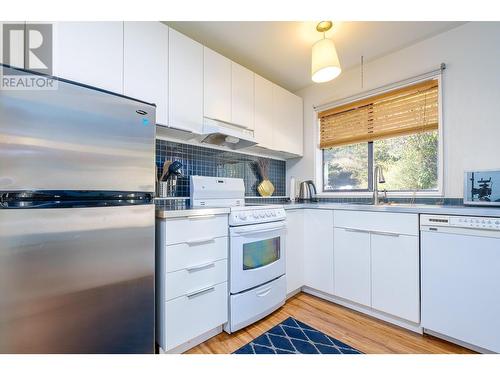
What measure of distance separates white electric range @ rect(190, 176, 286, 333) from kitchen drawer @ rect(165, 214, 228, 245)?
0.09 meters

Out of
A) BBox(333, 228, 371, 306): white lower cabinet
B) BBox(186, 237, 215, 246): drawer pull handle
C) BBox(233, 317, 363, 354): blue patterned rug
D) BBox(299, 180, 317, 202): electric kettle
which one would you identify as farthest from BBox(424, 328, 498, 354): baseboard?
BBox(186, 237, 215, 246): drawer pull handle

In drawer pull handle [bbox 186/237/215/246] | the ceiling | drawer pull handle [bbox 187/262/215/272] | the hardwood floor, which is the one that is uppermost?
the ceiling

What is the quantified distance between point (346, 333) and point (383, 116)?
6.74ft

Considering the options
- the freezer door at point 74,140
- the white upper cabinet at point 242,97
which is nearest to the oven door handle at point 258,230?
the freezer door at point 74,140

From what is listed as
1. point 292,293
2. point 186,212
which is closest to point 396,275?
point 292,293

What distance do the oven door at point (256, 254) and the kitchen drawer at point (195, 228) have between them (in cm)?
11

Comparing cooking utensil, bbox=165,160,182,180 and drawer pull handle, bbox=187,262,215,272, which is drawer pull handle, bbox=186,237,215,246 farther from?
cooking utensil, bbox=165,160,182,180

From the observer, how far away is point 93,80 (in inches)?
48.9

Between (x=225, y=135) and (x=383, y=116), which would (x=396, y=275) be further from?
(x=225, y=135)

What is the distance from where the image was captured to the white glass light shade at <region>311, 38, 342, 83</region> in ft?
5.00

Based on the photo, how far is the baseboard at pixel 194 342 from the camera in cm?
134

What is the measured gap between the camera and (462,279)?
1.38m

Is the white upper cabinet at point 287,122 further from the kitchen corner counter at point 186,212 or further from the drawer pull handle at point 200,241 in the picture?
the drawer pull handle at point 200,241
